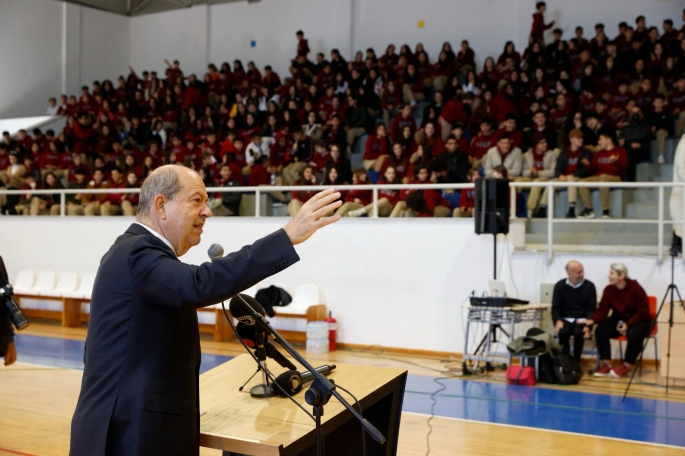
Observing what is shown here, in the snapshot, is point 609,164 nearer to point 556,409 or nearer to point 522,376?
point 522,376

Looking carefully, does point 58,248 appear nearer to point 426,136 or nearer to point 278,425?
point 426,136

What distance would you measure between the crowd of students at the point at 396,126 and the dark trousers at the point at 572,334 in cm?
127

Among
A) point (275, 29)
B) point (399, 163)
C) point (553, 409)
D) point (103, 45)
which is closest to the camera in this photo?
point (553, 409)

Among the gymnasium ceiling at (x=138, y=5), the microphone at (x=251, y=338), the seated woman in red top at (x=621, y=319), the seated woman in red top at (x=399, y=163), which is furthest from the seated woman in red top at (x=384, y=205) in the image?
the gymnasium ceiling at (x=138, y=5)

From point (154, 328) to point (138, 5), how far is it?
58.9 feet

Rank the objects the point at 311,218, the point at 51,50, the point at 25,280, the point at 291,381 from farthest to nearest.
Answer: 1. the point at 51,50
2. the point at 25,280
3. the point at 291,381
4. the point at 311,218

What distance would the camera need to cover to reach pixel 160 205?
2.32 metres

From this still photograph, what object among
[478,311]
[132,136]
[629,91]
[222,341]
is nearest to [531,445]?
[478,311]

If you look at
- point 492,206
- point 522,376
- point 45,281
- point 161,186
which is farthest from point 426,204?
point 161,186

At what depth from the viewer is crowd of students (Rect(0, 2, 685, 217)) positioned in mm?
9539

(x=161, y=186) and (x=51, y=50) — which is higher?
(x=51, y=50)

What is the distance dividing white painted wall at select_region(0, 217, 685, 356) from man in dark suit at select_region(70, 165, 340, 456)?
6.48 meters

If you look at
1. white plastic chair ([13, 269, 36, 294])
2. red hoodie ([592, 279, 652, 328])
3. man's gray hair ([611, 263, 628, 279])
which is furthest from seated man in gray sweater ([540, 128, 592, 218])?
white plastic chair ([13, 269, 36, 294])

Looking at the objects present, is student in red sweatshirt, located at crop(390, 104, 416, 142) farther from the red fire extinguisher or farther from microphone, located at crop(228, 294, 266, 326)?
microphone, located at crop(228, 294, 266, 326)
